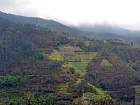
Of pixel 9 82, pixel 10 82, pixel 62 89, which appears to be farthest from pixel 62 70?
pixel 9 82

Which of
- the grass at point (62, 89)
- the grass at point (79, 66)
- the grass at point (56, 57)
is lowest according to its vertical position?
the grass at point (62, 89)

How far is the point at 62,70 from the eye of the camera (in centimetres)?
11212

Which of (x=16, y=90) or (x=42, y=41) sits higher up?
Answer: (x=42, y=41)

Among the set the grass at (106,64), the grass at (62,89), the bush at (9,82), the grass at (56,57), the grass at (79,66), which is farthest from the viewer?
the grass at (56,57)

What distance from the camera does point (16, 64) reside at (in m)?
121

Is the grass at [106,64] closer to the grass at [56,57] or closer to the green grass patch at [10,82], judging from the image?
the grass at [56,57]

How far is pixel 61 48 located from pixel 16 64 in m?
26.1

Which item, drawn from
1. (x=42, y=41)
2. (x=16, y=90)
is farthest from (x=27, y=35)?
(x=16, y=90)

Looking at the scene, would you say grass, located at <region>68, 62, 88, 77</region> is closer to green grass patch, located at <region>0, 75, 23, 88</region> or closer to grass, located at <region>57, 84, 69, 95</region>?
grass, located at <region>57, 84, 69, 95</region>

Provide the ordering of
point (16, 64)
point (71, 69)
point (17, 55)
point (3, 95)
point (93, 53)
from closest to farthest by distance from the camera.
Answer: point (3, 95) < point (71, 69) < point (16, 64) < point (17, 55) < point (93, 53)

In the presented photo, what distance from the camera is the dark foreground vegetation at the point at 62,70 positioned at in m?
89.7

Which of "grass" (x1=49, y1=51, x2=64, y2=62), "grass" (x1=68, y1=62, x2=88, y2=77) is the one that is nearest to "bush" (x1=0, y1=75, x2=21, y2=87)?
"grass" (x1=68, y1=62, x2=88, y2=77)

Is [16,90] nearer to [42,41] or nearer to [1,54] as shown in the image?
[1,54]

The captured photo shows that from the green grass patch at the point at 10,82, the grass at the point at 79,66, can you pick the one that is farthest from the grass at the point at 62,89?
the grass at the point at 79,66
